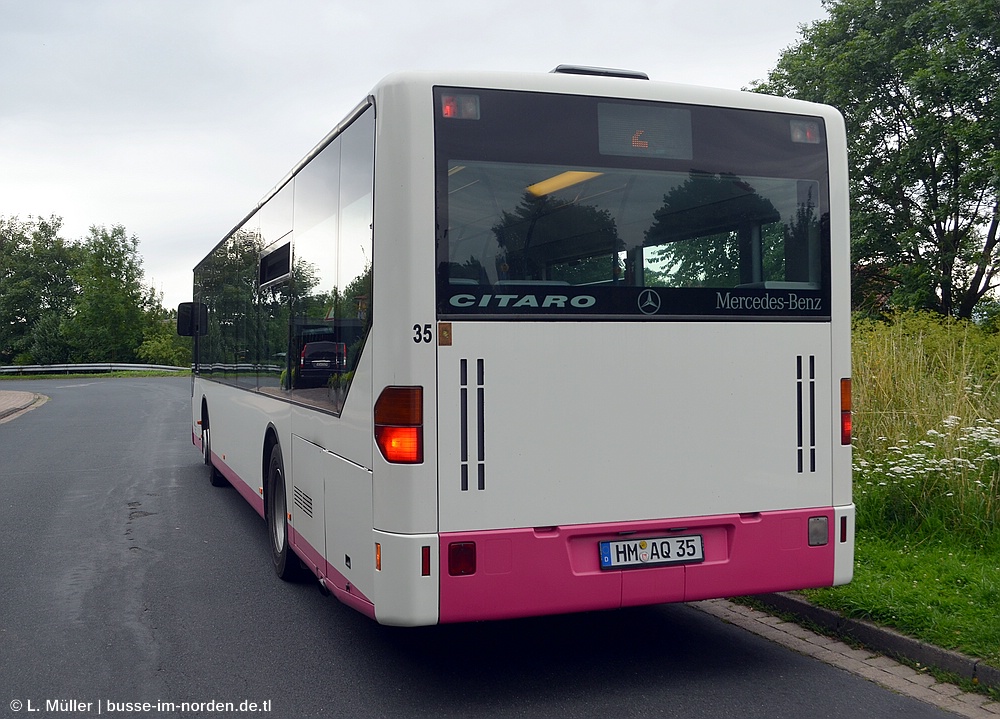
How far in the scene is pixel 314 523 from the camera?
5.89m

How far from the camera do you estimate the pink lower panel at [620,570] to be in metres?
4.65

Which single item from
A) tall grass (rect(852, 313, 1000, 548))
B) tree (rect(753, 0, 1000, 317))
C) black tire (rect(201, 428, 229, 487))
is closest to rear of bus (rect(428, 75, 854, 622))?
tall grass (rect(852, 313, 1000, 548))

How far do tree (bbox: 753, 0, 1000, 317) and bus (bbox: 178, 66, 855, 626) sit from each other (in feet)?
63.6

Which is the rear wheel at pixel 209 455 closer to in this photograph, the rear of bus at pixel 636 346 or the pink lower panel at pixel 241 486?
the pink lower panel at pixel 241 486

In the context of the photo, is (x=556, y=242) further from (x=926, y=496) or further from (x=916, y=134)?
(x=916, y=134)

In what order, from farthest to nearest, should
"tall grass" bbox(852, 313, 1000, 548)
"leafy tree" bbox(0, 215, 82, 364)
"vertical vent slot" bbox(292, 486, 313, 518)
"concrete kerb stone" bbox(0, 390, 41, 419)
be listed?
"leafy tree" bbox(0, 215, 82, 364) → "concrete kerb stone" bbox(0, 390, 41, 419) → "tall grass" bbox(852, 313, 1000, 548) → "vertical vent slot" bbox(292, 486, 313, 518)

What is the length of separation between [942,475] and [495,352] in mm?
4554

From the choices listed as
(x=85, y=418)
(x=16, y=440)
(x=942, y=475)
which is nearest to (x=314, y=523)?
(x=942, y=475)

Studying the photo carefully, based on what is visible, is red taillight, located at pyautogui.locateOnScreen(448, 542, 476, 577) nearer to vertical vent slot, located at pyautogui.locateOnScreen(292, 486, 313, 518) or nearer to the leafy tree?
vertical vent slot, located at pyautogui.locateOnScreen(292, 486, 313, 518)

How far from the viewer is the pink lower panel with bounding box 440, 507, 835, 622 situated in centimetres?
465

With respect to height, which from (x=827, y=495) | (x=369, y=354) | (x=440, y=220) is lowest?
(x=827, y=495)

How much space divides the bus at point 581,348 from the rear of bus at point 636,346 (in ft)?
0.04

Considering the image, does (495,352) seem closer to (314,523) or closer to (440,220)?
(440,220)

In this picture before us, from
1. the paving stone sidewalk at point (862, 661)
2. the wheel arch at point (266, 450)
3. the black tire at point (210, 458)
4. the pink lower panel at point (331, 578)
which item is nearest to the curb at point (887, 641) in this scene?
the paving stone sidewalk at point (862, 661)
